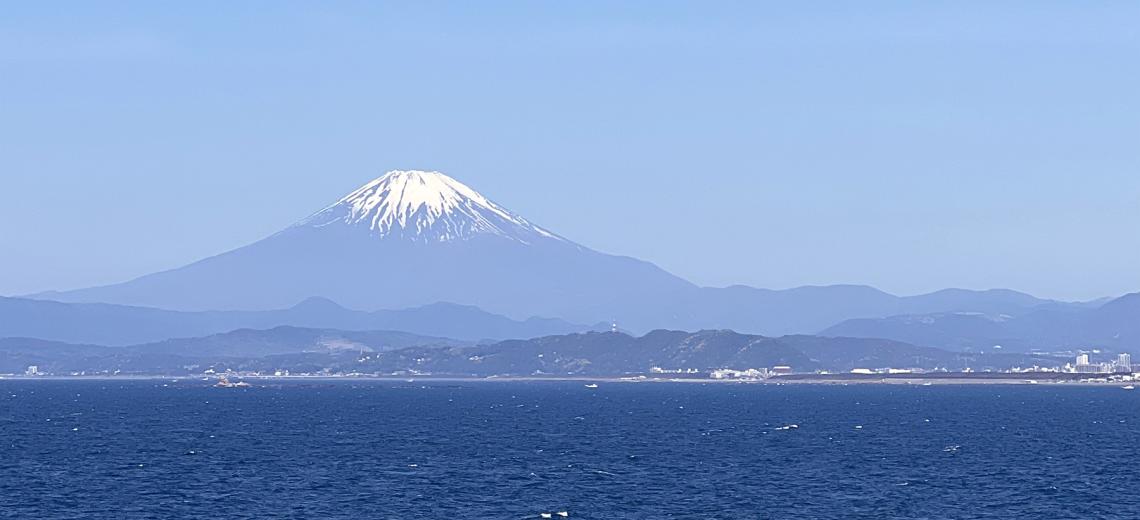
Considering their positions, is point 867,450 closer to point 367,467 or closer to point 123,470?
point 367,467

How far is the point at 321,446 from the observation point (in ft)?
569

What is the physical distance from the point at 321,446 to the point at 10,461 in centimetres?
3270

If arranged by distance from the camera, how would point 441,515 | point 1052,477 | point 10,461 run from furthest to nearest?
point 10,461, point 1052,477, point 441,515

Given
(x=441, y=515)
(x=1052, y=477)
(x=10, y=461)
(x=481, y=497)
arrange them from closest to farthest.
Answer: (x=441, y=515), (x=481, y=497), (x=1052, y=477), (x=10, y=461)

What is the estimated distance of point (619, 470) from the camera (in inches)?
5709

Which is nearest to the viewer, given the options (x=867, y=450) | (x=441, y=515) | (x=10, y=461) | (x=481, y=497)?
(x=441, y=515)

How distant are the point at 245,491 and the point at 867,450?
67.7 meters

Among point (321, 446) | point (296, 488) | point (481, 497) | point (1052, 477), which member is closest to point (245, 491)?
point (296, 488)

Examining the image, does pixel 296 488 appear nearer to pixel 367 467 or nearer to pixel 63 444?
pixel 367 467

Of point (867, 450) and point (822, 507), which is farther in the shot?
point (867, 450)

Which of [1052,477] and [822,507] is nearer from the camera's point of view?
[822,507]

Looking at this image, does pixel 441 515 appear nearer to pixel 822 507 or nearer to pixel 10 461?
Answer: pixel 822 507

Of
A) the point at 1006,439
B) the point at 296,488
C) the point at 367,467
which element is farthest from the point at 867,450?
the point at 296,488

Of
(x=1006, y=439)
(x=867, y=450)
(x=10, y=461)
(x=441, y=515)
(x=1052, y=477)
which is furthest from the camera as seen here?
(x=1006, y=439)
